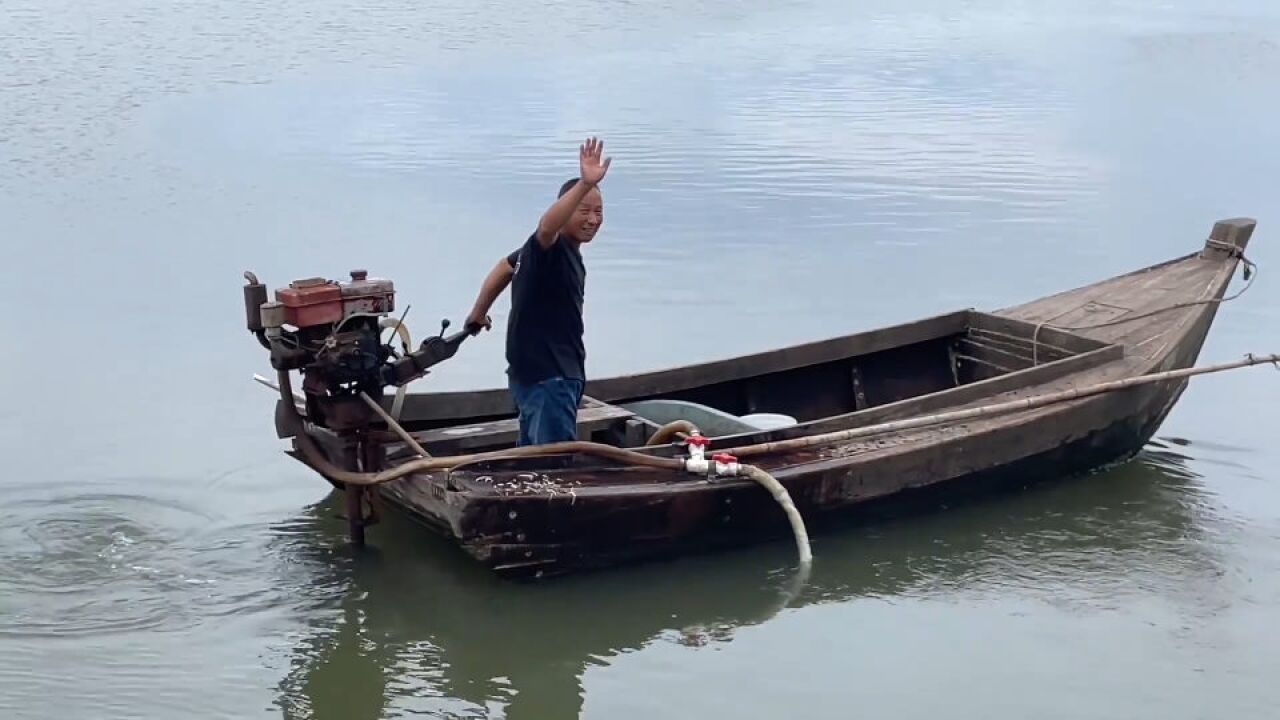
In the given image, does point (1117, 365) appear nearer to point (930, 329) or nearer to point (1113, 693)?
point (930, 329)

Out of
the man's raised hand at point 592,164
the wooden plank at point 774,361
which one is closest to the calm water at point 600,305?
the wooden plank at point 774,361

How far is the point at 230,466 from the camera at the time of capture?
25.0ft

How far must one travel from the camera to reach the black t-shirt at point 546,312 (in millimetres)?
6055

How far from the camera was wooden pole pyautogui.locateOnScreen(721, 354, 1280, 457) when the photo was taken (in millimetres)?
6508

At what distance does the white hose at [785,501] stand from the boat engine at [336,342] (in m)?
1.28

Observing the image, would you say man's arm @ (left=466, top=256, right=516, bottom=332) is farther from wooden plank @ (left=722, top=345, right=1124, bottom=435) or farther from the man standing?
wooden plank @ (left=722, top=345, right=1124, bottom=435)

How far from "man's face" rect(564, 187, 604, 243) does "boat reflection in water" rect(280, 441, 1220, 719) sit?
1.40 meters

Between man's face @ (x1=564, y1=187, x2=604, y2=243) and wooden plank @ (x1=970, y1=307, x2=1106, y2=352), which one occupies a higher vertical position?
man's face @ (x1=564, y1=187, x2=604, y2=243)

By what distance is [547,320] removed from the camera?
6.16m

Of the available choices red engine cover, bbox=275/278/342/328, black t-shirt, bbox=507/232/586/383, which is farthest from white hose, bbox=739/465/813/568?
red engine cover, bbox=275/278/342/328

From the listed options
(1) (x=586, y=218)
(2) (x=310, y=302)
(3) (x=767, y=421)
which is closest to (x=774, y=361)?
(3) (x=767, y=421)

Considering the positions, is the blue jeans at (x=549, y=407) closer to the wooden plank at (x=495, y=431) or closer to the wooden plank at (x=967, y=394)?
the wooden plank at (x=495, y=431)

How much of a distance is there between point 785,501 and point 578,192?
5.21 ft

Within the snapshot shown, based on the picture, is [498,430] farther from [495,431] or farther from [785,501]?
[785,501]
